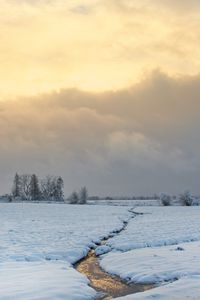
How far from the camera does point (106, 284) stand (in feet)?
59.3

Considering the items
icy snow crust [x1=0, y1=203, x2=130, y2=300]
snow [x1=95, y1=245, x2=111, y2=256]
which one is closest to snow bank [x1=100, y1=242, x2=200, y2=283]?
snow [x1=95, y1=245, x2=111, y2=256]

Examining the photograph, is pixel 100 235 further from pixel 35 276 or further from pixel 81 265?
pixel 35 276

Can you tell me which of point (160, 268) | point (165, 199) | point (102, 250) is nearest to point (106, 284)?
point (160, 268)

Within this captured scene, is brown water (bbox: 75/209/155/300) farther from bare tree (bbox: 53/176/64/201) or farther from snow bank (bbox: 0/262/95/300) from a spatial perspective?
bare tree (bbox: 53/176/64/201)

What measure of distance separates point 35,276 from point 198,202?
121086 mm

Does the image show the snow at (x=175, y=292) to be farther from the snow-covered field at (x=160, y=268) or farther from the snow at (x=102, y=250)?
the snow at (x=102, y=250)

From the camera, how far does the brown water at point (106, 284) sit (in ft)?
53.2

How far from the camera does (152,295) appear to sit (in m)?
14.2

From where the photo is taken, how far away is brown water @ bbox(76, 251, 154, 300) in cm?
1620

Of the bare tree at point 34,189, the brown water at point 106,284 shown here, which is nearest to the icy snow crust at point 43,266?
the brown water at point 106,284

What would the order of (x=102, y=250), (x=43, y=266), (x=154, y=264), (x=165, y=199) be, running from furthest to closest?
(x=165, y=199) → (x=102, y=250) → (x=43, y=266) → (x=154, y=264)

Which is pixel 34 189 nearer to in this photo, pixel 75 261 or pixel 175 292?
pixel 75 261

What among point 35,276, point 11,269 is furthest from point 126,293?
→ point 11,269

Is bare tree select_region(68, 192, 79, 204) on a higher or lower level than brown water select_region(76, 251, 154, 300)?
higher
